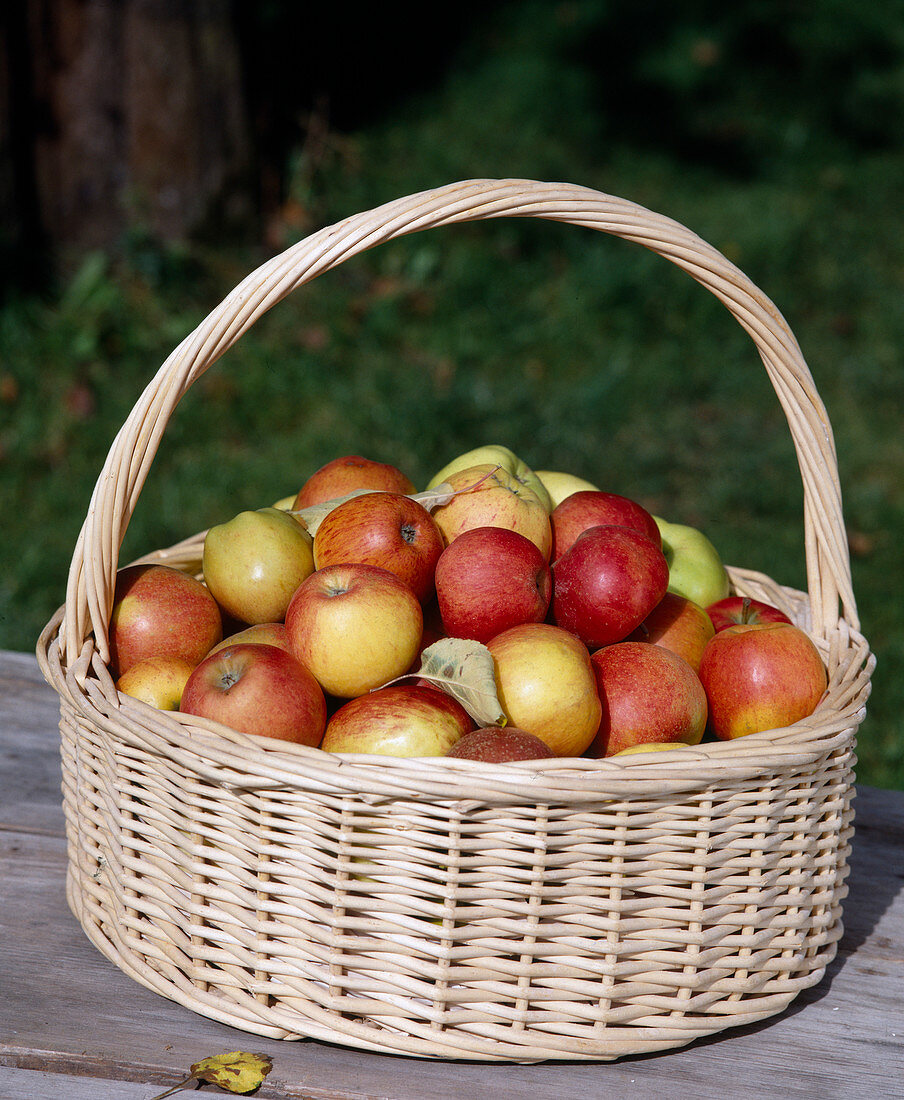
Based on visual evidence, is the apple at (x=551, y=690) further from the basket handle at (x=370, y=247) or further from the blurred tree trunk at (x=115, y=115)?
the blurred tree trunk at (x=115, y=115)

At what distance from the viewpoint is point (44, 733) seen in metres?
2.11

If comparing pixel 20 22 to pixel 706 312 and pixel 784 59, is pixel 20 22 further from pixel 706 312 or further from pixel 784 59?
pixel 784 59

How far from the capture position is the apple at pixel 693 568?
1974 millimetres

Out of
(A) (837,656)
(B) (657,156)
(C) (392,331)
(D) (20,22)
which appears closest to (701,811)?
(A) (837,656)

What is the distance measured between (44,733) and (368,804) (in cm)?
112

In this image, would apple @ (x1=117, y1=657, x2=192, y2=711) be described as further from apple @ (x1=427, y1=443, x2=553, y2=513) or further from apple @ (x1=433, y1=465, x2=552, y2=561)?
apple @ (x1=427, y1=443, x2=553, y2=513)

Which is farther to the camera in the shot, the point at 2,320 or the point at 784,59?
the point at 784,59

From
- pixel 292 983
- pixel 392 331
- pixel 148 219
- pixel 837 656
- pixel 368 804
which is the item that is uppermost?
pixel 368 804

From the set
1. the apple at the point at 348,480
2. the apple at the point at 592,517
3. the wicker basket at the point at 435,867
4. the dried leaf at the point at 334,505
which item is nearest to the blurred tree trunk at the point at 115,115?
the apple at the point at 348,480

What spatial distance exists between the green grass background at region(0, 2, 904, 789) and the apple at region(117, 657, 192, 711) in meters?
1.78

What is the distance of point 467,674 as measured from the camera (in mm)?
1456

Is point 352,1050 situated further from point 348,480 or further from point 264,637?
point 348,480

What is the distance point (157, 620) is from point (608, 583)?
0.68 meters

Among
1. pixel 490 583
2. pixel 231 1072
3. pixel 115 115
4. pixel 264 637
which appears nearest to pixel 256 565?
pixel 264 637
